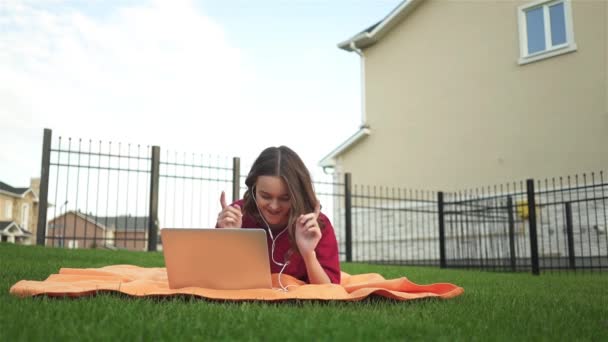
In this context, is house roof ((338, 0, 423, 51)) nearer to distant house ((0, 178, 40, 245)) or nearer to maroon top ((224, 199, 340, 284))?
maroon top ((224, 199, 340, 284))

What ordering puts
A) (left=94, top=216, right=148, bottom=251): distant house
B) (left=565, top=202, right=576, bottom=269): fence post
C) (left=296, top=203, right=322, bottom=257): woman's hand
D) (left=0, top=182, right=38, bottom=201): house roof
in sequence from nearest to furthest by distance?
1. (left=296, top=203, right=322, bottom=257): woman's hand
2. (left=94, top=216, right=148, bottom=251): distant house
3. (left=565, top=202, right=576, bottom=269): fence post
4. (left=0, top=182, right=38, bottom=201): house roof

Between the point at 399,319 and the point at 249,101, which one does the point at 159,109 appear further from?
the point at 399,319

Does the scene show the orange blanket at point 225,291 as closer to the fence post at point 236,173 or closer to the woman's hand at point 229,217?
the woman's hand at point 229,217

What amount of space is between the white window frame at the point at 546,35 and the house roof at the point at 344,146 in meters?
4.35

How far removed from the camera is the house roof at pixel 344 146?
48.6 feet

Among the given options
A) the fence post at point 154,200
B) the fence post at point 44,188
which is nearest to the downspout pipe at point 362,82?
the fence post at point 154,200

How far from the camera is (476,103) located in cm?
1271

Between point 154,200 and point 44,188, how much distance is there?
5.32ft

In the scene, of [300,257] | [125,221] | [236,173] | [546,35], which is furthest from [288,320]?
[546,35]

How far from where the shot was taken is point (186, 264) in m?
2.78

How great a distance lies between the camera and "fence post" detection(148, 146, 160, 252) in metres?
8.88

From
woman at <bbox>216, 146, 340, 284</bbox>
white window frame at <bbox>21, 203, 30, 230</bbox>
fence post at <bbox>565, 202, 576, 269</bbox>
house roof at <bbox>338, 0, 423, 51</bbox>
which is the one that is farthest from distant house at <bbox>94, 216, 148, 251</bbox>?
white window frame at <bbox>21, 203, 30, 230</bbox>

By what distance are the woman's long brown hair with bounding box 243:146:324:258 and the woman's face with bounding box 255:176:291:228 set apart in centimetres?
4

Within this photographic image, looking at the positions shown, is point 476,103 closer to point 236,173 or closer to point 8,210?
point 236,173
